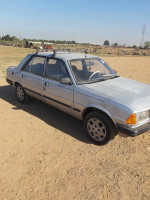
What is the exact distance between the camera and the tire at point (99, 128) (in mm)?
3193

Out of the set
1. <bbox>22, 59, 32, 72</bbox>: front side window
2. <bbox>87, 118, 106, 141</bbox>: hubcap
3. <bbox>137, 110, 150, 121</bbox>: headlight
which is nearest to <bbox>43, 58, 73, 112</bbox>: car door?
<bbox>87, 118, 106, 141</bbox>: hubcap

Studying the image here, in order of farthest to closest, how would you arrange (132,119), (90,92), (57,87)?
(57,87) → (90,92) → (132,119)

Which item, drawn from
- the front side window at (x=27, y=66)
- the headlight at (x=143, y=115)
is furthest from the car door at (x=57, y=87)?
the headlight at (x=143, y=115)

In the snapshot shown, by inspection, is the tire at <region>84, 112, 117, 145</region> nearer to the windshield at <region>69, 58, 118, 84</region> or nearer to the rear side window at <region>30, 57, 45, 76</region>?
the windshield at <region>69, 58, 118, 84</region>

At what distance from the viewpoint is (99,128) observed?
11.1ft

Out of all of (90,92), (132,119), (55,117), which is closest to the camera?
(132,119)

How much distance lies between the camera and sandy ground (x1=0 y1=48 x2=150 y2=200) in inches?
97.0

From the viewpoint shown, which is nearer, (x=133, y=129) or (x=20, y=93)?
(x=133, y=129)

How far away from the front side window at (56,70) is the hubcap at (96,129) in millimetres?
1128

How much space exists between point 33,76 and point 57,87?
40.6 inches

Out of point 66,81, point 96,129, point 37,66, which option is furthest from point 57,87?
point 96,129

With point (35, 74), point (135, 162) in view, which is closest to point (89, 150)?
point (135, 162)

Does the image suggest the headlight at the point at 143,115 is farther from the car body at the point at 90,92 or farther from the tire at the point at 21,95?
the tire at the point at 21,95

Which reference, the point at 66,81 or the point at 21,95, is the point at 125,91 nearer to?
the point at 66,81
